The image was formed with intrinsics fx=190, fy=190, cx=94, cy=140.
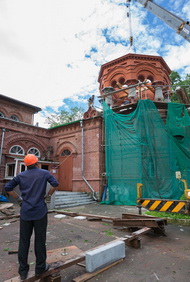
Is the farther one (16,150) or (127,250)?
(16,150)

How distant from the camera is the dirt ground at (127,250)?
3.30 m

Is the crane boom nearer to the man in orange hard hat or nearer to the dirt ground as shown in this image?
the dirt ground

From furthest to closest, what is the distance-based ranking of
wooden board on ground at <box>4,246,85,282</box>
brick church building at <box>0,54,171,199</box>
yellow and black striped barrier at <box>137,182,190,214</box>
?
brick church building at <box>0,54,171,199</box> < yellow and black striped barrier at <box>137,182,190,214</box> < wooden board on ground at <box>4,246,85,282</box>

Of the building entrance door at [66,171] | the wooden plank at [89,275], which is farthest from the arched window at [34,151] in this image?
the wooden plank at [89,275]

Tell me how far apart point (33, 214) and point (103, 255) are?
156 centimetres

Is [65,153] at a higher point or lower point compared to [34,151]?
lower

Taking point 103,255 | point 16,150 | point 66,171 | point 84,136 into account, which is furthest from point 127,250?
point 16,150

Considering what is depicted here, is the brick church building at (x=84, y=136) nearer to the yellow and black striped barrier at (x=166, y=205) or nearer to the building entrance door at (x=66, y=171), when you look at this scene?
the building entrance door at (x=66, y=171)

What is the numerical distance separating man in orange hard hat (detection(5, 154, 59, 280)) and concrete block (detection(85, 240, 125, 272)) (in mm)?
743

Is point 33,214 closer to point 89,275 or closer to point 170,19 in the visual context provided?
point 89,275

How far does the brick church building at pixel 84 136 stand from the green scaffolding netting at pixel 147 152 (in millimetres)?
1416

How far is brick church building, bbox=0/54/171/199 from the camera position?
1416cm

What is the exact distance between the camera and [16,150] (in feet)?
52.2

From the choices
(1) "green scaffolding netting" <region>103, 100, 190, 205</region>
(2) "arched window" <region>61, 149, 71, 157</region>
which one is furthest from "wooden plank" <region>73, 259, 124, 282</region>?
(2) "arched window" <region>61, 149, 71, 157</region>
